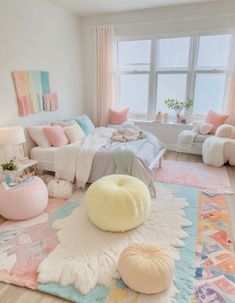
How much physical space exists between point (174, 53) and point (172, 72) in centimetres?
36

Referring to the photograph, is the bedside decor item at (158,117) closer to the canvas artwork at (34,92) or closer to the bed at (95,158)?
the bed at (95,158)

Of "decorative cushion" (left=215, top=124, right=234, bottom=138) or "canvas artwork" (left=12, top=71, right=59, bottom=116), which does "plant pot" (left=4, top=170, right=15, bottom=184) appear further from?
"decorative cushion" (left=215, top=124, right=234, bottom=138)

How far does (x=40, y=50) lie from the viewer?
3.62 m

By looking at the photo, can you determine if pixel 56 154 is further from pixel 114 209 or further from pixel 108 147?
pixel 114 209

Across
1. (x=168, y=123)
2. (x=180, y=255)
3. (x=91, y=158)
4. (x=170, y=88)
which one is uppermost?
(x=170, y=88)

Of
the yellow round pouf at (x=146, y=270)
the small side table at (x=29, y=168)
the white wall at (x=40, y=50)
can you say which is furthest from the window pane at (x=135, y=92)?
the yellow round pouf at (x=146, y=270)

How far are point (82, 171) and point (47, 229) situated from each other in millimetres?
964

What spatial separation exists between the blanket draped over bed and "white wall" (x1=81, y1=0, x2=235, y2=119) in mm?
2434

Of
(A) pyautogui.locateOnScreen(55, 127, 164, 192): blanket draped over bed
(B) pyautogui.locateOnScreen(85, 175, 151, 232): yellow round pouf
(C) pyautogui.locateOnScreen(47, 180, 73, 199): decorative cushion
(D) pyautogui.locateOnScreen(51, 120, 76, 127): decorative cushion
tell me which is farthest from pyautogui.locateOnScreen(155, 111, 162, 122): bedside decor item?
(B) pyautogui.locateOnScreen(85, 175, 151, 232): yellow round pouf

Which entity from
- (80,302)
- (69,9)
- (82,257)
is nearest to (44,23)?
(69,9)

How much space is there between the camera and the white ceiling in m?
3.84

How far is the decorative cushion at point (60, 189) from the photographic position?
2.88 metres

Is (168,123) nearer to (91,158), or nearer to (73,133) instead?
(73,133)

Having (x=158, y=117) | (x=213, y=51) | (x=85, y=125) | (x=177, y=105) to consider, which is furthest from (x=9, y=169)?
(x=213, y=51)
